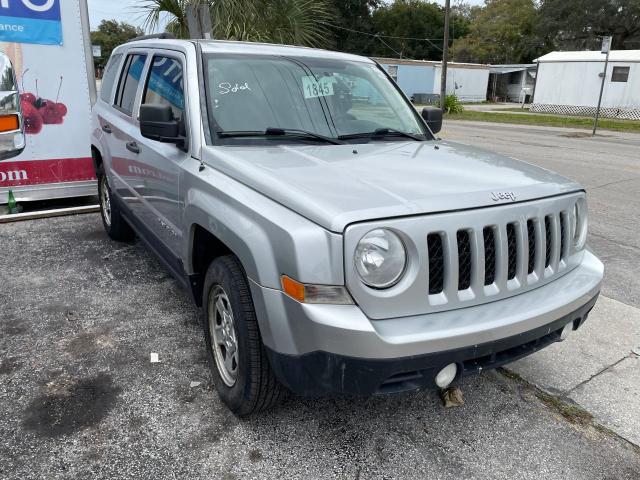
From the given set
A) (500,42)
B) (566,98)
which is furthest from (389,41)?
(566,98)

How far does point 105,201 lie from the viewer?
5758 millimetres

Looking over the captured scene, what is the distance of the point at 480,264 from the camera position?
235cm

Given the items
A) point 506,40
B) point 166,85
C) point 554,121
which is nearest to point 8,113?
point 166,85

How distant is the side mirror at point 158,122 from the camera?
309 cm

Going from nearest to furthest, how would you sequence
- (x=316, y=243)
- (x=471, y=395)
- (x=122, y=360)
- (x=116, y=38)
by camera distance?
(x=316, y=243) < (x=471, y=395) < (x=122, y=360) < (x=116, y=38)

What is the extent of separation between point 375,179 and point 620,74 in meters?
30.0

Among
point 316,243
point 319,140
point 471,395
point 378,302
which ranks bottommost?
point 471,395

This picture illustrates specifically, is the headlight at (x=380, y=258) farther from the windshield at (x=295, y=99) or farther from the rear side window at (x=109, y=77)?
the rear side window at (x=109, y=77)

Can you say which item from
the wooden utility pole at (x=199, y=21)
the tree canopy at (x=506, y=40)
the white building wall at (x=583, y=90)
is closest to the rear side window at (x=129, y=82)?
the wooden utility pole at (x=199, y=21)

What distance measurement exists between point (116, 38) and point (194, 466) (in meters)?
88.2

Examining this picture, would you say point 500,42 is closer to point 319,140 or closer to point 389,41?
point 389,41

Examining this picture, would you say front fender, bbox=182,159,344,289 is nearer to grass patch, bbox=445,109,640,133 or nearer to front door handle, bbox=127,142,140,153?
front door handle, bbox=127,142,140,153

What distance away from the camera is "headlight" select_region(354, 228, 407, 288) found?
2.20 meters

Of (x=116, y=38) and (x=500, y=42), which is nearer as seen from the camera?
(x=500, y=42)
